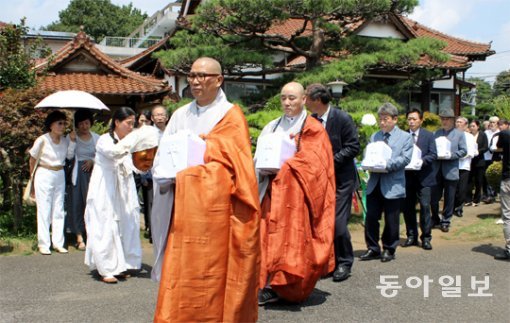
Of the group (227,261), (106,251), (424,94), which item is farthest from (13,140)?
(424,94)

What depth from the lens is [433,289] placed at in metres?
5.48

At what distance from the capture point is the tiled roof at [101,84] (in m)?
14.5

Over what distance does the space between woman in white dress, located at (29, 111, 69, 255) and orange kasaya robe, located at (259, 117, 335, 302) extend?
11.6ft

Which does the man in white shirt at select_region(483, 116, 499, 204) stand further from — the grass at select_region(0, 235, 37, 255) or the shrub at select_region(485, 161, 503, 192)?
the grass at select_region(0, 235, 37, 255)

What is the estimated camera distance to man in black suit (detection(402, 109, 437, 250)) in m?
7.57

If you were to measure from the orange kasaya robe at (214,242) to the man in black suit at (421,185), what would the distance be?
4507mm

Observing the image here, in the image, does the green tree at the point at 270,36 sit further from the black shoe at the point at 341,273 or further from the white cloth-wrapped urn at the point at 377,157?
the black shoe at the point at 341,273

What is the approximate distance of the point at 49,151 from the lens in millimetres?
7070

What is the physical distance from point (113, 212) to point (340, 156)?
2.47 m

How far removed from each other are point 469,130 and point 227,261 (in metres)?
10.4

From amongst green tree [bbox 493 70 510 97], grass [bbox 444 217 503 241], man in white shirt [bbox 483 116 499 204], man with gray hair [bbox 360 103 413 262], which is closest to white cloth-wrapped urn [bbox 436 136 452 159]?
grass [bbox 444 217 503 241]

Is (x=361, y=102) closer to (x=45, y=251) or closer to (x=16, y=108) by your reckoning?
(x=16, y=108)

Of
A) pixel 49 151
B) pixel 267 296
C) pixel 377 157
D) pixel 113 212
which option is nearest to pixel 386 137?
pixel 377 157

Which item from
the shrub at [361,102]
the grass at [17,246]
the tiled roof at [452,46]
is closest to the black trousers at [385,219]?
the grass at [17,246]
